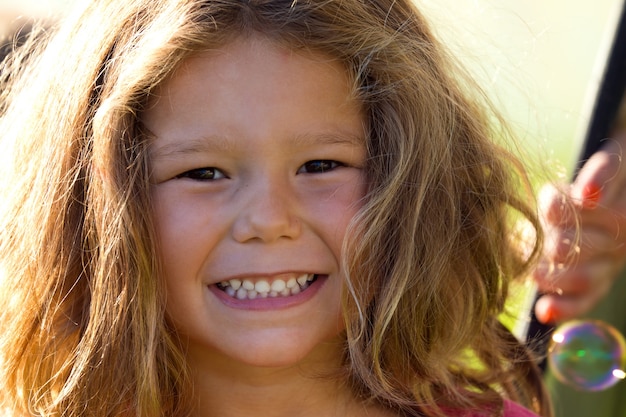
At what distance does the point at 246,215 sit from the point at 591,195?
0.77 meters

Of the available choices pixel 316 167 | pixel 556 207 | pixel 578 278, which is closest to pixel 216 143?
pixel 316 167

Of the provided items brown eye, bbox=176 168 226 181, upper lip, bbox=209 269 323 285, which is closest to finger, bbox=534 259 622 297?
upper lip, bbox=209 269 323 285

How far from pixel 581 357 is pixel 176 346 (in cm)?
83

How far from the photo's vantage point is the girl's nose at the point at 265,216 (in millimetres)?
1622

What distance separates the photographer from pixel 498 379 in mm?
2041

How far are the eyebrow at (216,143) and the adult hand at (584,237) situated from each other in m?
0.55

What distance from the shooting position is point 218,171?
1.68m

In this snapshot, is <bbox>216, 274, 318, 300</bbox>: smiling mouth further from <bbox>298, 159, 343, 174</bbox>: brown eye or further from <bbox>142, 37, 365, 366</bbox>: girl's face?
<bbox>298, 159, 343, 174</bbox>: brown eye

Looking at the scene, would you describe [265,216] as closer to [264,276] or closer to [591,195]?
[264,276]

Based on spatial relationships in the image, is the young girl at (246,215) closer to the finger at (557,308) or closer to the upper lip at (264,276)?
the upper lip at (264,276)

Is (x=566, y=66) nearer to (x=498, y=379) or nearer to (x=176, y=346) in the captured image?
(x=498, y=379)

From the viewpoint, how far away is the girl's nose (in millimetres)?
1622

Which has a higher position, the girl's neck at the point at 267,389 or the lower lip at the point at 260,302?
the lower lip at the point at 260,302

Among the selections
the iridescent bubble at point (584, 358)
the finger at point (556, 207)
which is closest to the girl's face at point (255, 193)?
the finger at point (556, 207)
